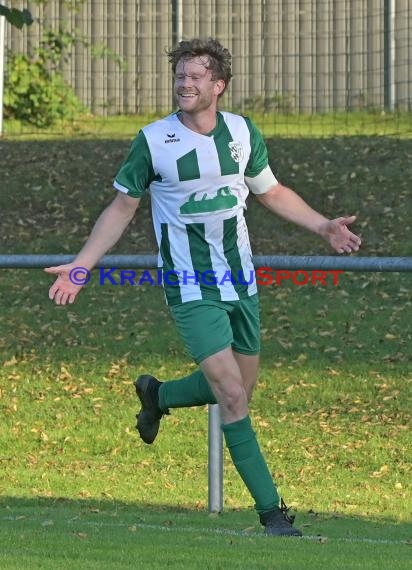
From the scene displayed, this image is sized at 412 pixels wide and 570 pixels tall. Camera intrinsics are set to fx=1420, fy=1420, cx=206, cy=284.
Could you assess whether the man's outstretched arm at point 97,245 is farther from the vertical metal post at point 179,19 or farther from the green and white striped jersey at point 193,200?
the vertical metal post at point 179,19

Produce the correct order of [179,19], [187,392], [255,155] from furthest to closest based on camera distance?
[179,19] < [187,392] < [255,155]

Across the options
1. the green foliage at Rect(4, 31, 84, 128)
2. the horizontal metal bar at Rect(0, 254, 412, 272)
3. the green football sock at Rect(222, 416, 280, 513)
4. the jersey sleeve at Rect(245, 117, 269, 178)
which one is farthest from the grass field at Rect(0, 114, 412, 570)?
the green foliage at Rect(4, 31, 84, 128)

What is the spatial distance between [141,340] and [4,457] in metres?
2.77

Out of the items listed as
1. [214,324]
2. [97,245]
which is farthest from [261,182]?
[97,245]

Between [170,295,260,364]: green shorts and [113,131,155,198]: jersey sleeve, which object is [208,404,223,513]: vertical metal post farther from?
[113,131,155,198]: jersey sleeve

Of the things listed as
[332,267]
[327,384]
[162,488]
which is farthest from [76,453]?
[332,267]

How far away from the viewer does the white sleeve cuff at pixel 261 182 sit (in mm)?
6863

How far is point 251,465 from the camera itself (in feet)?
21.4

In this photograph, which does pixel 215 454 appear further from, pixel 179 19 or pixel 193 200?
pixel 179 19

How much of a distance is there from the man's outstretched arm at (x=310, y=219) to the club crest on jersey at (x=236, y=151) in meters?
0.34

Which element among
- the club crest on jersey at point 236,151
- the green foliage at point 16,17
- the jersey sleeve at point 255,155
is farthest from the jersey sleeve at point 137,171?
the green foliage at point 16,17

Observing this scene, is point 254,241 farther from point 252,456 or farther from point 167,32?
point 252,456

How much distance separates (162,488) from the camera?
10.0 meters

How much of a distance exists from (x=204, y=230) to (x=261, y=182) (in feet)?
1.62
